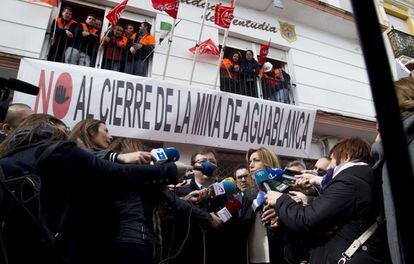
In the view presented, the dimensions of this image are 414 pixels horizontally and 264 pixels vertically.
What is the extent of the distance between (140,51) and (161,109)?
73.8 inches

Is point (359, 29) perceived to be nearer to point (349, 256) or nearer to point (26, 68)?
point (349, 256)

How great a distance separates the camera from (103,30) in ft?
19.0

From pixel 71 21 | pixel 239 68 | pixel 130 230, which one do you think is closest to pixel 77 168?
pixel 130 230

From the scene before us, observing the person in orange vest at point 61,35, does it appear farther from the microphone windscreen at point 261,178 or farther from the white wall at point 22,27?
the microphone windscreen at point 261,178

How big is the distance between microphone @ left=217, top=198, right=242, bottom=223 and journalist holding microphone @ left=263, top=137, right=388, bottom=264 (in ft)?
2.95

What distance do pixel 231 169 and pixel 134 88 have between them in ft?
8.19

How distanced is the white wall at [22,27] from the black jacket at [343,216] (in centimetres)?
513

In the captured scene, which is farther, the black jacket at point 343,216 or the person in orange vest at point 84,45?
the person in orange vest at point 84,45

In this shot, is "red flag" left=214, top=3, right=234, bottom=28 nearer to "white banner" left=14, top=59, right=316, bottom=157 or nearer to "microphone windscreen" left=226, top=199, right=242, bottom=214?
"white banner" left=14, top=59, right=316, bottom=157

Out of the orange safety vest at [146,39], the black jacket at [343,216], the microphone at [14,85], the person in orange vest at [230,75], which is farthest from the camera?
the person in orange vest at [230,75]

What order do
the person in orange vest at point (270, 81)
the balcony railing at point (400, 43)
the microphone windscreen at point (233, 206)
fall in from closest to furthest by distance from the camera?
the microphone windscreen at point (233, 206), the person in orange vest at point (270, 81), the balcony railing at point (400, 43)

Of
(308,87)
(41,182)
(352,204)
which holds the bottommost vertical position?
(41,182)

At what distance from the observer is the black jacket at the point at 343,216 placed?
165 cm

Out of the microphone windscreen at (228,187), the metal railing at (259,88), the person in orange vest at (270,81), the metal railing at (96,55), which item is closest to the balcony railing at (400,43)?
the metal railing at (259,88)
